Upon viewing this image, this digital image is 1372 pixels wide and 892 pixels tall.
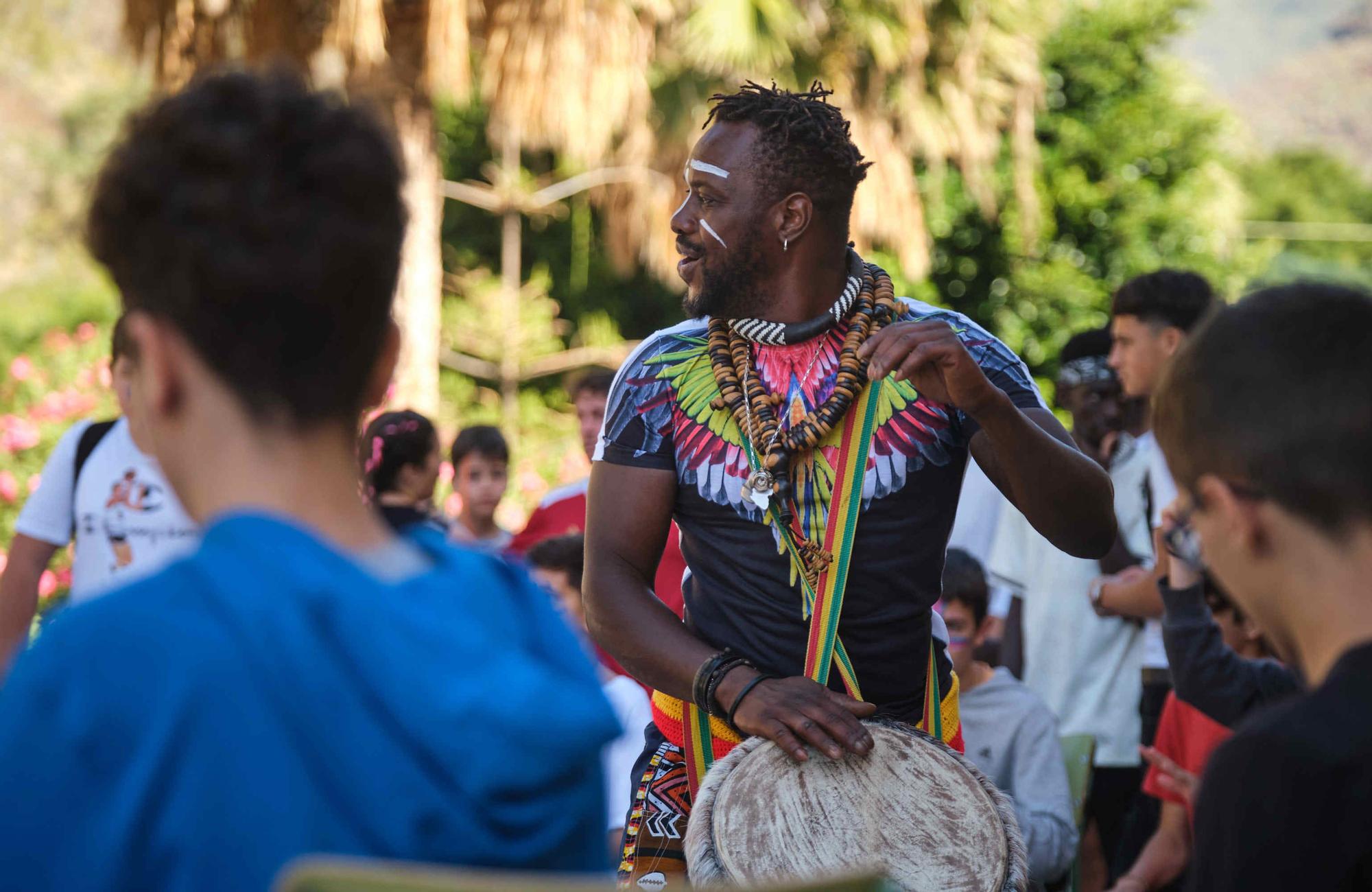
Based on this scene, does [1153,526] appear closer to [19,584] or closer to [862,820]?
[862,820]

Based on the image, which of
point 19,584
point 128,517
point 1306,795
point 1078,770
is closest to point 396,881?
point 1306,795

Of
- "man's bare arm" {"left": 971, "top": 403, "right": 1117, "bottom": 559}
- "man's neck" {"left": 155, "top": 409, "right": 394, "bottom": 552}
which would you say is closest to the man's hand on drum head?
"man's bare arm" {"left": 971, "top": 403, "right": 1117, "bottom": 559}

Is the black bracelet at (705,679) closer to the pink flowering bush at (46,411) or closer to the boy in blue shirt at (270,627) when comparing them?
the boy in blue shirt at (270,627)

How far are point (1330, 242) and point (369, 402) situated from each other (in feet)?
172

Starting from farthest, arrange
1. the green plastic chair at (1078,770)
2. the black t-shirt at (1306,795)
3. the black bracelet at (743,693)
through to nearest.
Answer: the green plastic chair at (1078,770), the black bracelet at (743,693), the black t-shirt at (1306,795)

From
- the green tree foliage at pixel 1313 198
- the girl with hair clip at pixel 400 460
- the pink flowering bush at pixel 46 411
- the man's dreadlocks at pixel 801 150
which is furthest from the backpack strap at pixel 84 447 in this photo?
the green tree foliage at pixel 1313 198

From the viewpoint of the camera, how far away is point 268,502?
1534 millimetres

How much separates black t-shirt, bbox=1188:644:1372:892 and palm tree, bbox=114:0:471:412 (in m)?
8.40

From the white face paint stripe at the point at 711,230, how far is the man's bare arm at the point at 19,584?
2.14 meters

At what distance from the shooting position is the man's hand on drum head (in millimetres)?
2918

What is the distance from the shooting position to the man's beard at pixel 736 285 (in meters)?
3.41

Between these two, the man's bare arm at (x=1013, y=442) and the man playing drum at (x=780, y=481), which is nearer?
the man's bare arm at (x=1013, y=442)

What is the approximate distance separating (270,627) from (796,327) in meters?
2.12

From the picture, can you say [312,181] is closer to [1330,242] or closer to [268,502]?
[268,502]
